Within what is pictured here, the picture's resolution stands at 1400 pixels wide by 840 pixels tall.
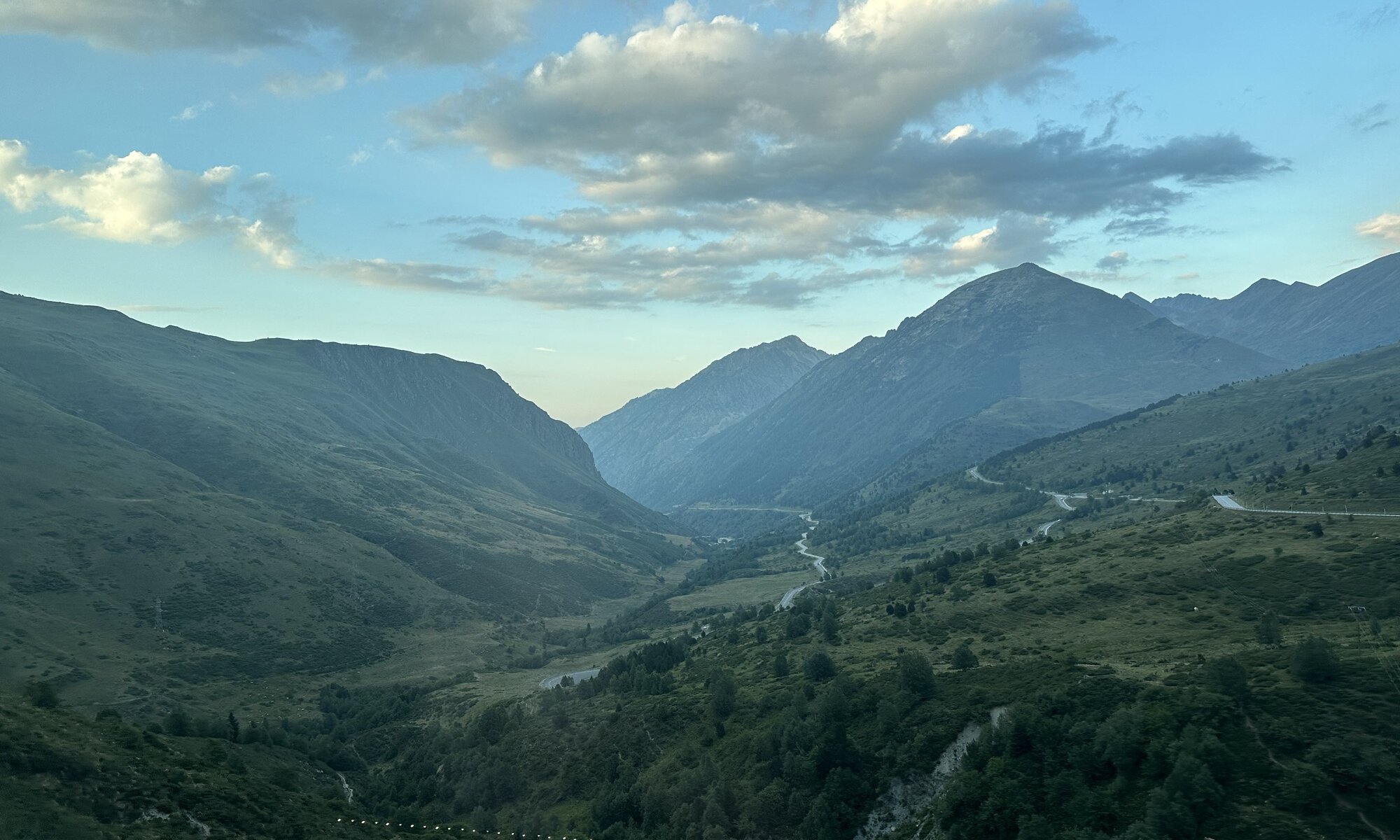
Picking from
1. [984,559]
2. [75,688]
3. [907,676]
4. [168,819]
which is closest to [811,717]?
[907,676]

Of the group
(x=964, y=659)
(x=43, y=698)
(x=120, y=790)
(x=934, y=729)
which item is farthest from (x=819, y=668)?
(x=43, y=698)

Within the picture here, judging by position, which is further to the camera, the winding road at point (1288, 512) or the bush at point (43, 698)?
the winding road at point (1288, 512)

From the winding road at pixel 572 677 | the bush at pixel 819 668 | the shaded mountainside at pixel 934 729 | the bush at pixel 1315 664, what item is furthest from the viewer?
the winding road at pixel 572 677

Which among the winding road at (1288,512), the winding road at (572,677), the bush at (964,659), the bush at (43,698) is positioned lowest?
the winding road at (572,677)

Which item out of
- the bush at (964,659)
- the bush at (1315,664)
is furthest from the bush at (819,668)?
the bush at (1315,664)

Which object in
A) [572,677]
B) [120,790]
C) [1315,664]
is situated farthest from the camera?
[572,677]

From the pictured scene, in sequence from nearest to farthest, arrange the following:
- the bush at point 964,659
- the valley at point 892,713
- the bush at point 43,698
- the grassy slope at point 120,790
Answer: the grassy slope at point 120,790 → the valley at point 892,713 → the bush at point 43,698 → the bush at point 964,659

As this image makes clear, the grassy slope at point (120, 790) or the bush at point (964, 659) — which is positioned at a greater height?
the grassy slope at point (120, 790)

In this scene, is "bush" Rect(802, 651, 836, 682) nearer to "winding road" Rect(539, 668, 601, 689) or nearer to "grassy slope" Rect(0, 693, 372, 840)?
"grassy slope" Rect(0, 693, 372, 840)

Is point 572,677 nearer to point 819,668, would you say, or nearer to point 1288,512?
point 819,668

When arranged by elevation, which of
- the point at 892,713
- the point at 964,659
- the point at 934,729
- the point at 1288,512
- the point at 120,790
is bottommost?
the point at 934,729

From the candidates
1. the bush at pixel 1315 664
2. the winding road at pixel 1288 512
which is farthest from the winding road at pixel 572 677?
the bush at pixel 1315 664

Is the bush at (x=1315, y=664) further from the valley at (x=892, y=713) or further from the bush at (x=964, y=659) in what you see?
the bush at (x=964, y=659)

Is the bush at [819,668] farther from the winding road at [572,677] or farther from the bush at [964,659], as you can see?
the winding road at [572,677]
